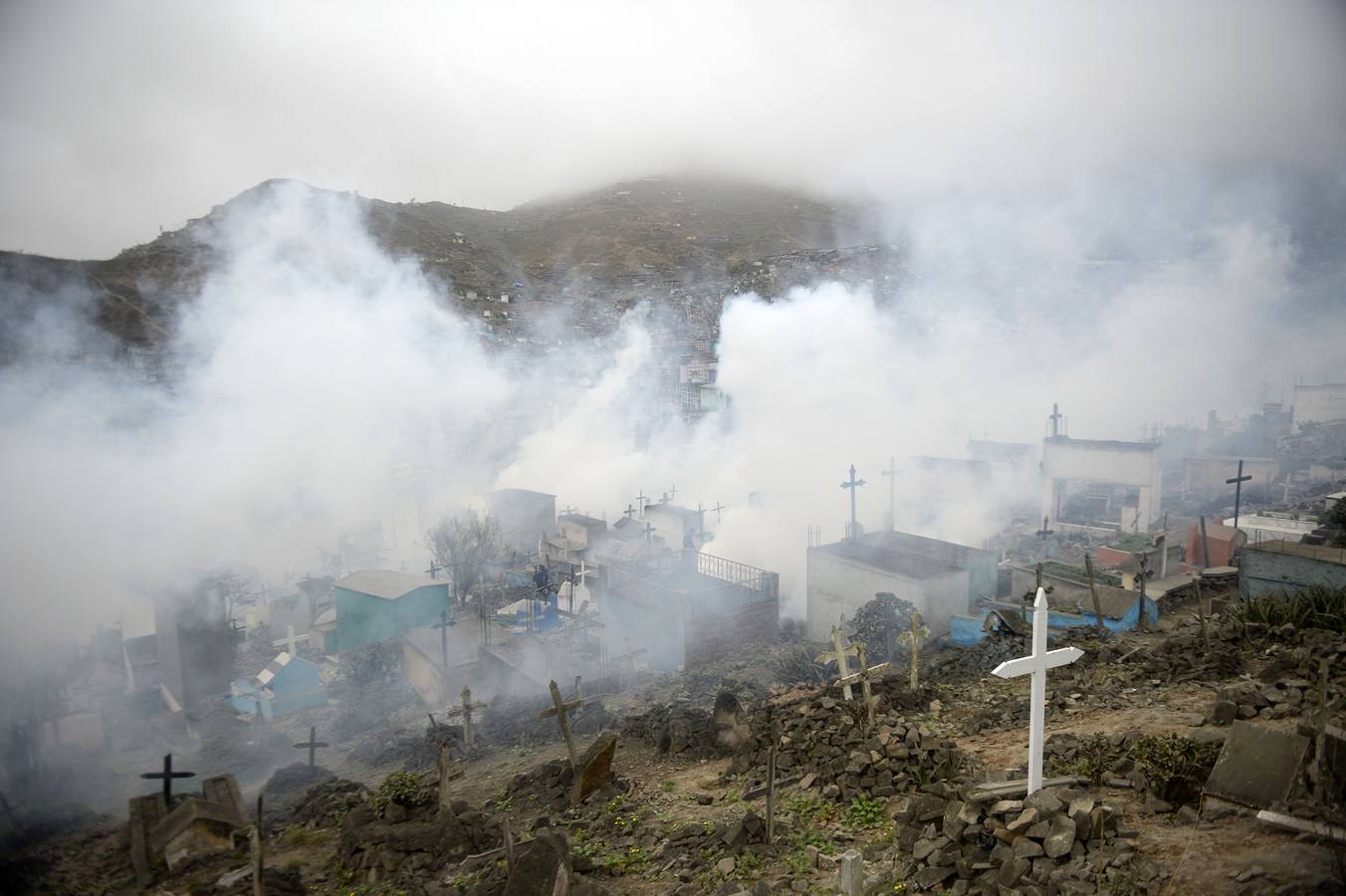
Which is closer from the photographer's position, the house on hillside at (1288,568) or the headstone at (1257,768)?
the headstone at (1257,768)

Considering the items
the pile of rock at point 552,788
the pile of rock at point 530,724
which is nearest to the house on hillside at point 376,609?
the pile of rock at point 530,724

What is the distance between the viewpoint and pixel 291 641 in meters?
22.3

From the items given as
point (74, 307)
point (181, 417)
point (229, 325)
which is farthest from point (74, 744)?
point (229, 325)

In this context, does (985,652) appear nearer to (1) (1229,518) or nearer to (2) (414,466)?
(1) (1229,518)

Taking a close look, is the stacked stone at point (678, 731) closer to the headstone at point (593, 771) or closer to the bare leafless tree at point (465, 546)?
the headstone at point (593, 771)

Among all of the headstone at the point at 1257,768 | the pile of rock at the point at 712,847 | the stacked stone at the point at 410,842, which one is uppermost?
the headstone at the point at 1257,768

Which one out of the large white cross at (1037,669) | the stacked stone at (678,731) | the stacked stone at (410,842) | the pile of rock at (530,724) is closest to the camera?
the large white cross at (1037,669)

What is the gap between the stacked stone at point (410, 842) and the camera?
7.78m

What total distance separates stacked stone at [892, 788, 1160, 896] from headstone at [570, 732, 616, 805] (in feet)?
14.8

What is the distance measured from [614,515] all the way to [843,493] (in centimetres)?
1126

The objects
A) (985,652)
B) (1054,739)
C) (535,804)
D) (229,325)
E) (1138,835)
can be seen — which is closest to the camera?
(1138,835)

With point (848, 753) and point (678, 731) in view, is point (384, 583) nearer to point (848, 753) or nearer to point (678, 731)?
point (678, 731)

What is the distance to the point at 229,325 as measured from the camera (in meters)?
28.7

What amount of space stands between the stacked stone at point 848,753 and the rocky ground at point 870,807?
24 millimetres
